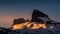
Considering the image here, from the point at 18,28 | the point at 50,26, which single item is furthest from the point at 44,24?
the point at 18,28

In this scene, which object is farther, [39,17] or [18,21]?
[39,17]

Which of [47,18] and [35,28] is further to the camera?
[47,18]

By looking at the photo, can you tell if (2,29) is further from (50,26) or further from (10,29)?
(50,26)

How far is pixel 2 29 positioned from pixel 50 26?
9.08 ft

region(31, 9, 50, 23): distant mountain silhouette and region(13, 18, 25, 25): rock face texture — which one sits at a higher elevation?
region(31, 9, 50, 23): distant mountain silhouette

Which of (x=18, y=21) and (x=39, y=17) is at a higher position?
(x=39, y=17)

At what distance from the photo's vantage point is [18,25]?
1788 centimetres

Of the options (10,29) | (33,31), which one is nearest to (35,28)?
(33,31)

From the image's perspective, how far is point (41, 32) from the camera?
16.8 m

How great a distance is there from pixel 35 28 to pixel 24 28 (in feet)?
2.08

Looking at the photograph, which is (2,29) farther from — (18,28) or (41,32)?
(41,32)

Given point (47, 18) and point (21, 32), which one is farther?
point (47, 18)

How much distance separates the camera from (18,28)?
17.3 meters

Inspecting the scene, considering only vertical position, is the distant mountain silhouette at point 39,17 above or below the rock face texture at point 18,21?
above
